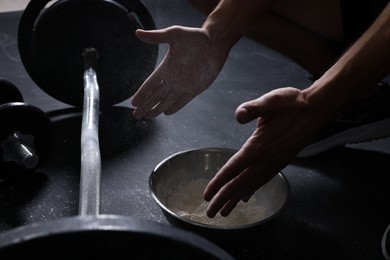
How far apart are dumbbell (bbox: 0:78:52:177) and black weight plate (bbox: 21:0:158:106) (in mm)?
284

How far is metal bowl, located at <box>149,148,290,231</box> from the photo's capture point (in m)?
1.02

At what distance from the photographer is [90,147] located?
1.01 m

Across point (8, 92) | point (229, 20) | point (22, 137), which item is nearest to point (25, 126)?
point (22, 137)

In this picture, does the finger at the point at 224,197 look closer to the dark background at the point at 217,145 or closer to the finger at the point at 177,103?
the dark background at the point at 217,145

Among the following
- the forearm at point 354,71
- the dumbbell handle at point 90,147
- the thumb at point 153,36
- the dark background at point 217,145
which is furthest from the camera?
the thumb at point 153,36

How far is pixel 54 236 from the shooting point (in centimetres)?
39

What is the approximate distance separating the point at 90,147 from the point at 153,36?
12.7 inches

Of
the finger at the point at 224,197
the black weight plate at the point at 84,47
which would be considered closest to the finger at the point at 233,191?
the finger at the point at 224,197

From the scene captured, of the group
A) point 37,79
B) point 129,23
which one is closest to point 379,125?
point 129,23

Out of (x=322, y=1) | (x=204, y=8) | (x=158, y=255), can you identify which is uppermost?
(x=158, y=255)

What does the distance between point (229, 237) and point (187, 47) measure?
0.51 m

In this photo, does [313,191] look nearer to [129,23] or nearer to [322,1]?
[322,1]

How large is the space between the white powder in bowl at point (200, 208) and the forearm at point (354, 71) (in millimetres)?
265

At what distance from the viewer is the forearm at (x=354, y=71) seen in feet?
3.03
